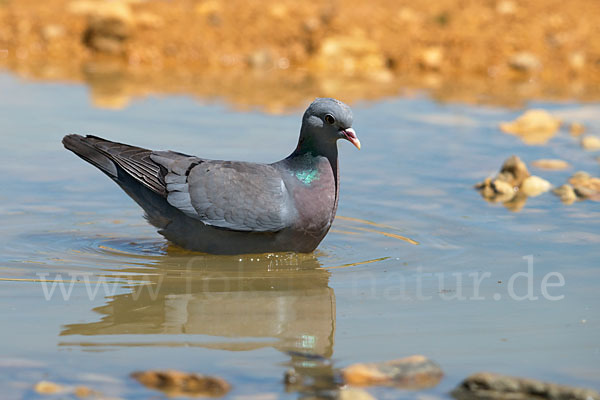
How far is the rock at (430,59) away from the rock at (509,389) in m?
9.23

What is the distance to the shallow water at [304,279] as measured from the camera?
3920 mm

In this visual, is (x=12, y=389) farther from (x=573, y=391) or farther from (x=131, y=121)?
(x=131, y=121)

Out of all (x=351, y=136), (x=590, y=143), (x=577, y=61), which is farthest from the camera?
(x=577, y=61)

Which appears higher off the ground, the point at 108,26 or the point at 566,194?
the point at 108,26

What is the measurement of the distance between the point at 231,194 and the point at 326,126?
0.69m

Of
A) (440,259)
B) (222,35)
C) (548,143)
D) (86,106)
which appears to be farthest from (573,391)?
(222,35)

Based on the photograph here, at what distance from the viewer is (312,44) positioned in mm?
12781

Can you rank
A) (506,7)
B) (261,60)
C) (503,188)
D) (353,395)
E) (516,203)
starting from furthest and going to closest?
(506,7)
(261,60)
(503,188)
(516,203)
(353,395)

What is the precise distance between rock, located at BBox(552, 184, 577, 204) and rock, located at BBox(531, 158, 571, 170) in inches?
32.6

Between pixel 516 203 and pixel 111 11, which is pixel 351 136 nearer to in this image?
pixel 516 203

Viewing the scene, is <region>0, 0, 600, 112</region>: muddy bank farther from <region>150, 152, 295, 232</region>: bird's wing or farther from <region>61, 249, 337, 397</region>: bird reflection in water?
<region>61, 249, 337, 397</region>: bird reflection in water

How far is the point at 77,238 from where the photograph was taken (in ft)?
19.5

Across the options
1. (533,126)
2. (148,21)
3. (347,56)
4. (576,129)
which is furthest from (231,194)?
(148,21)

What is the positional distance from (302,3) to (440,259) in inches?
337
